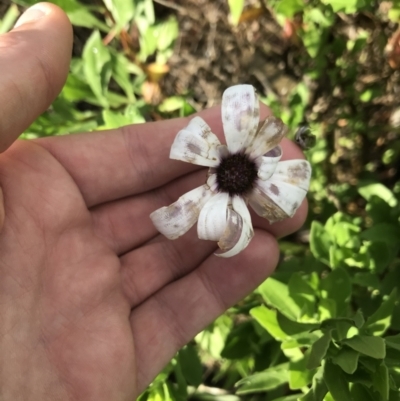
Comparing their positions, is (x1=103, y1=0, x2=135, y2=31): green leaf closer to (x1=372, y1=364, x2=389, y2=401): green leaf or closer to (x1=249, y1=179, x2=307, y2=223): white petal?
(x1=249, y1=179, x2=307, y2=223): white petal

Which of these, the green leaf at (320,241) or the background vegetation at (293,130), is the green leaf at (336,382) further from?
the green leaf at (320,241)

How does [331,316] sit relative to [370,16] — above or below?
below

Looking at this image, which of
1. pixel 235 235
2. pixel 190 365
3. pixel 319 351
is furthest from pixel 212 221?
pixel 190 365

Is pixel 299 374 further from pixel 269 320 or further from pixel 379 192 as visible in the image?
pixel 379 192

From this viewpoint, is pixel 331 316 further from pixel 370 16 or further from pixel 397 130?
pixel 370 16

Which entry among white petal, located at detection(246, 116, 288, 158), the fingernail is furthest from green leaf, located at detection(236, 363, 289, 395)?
the fingernail

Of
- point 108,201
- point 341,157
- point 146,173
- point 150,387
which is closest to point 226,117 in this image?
point 146,173

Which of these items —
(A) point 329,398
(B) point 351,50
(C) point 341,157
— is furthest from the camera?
(C) point 341,157
